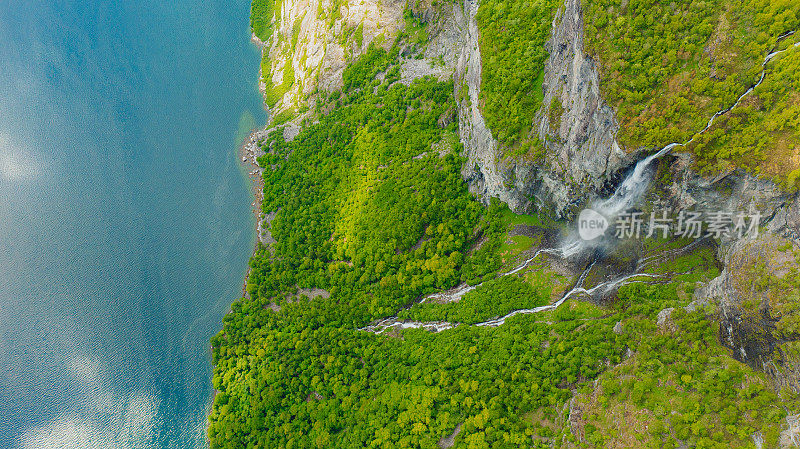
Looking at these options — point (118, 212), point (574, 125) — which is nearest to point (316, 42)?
point (118, 212)

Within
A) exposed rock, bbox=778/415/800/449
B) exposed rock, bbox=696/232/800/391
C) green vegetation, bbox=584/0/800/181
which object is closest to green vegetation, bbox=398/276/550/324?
exposed rock, bbox=696/232/800/391

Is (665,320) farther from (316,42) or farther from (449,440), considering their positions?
(316,42)

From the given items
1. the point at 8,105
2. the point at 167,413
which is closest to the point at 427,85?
the point at 167,413

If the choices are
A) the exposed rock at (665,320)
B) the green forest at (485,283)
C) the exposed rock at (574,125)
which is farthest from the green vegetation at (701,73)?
the exposed rock at (665,320)

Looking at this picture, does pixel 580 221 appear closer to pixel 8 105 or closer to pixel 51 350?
pixel 51 350

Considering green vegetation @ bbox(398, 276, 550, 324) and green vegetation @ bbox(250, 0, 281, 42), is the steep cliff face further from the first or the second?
green vegetation @ bbox(398, 276, 550, 324)

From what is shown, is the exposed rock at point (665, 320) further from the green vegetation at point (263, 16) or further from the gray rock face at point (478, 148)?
the green vegetation at point (263, 16)

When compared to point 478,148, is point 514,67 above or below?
above
